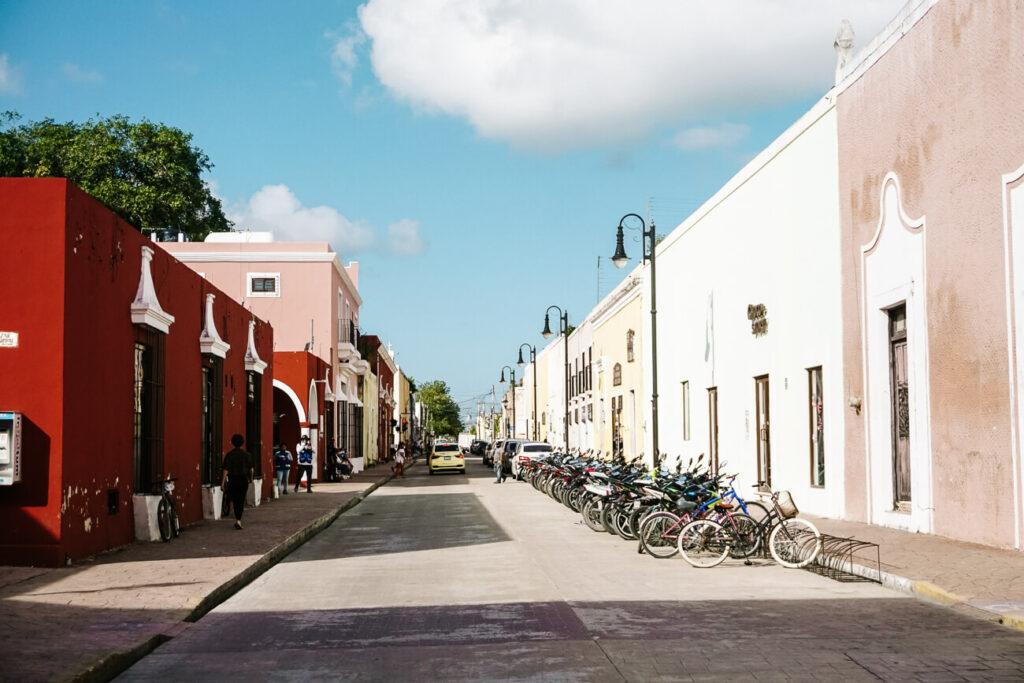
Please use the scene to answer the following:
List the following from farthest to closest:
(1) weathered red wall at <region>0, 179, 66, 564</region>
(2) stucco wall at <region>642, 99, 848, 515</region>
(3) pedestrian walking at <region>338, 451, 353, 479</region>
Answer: (3) pedestrian walking at <region>338, 451, 353, 479</region>, (2) stucco wall at <region>642, 99, 848, 515</region>, (1) weathered red wall at <region>0, 179, 66, 564</region>

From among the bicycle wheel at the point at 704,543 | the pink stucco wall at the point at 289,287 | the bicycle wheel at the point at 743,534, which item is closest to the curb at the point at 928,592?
the bicycle wheel at the point at 743,534

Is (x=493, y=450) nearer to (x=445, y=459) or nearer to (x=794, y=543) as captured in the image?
(x=445, y=459)

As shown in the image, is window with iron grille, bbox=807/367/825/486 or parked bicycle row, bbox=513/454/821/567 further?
window with iron grille, bbox=807/367/825/486

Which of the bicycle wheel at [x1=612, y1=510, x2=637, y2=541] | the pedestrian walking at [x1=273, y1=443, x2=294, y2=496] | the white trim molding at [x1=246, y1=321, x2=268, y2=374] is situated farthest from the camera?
the pedestrian walking at [x1=273, y1=443, x2=294, y2=496]

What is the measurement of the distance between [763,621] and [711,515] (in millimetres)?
4786

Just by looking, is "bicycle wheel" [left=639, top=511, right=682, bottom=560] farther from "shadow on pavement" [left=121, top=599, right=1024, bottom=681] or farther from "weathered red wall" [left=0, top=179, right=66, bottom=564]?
"weathered red wall" [left=0, top=179, right=66, bottom=564]

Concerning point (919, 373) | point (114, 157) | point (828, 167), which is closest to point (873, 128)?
point (828, 167)

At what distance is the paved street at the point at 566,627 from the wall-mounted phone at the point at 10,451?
308 cm

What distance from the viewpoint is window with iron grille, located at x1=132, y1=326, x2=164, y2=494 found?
16.6m

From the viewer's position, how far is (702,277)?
2922 cm

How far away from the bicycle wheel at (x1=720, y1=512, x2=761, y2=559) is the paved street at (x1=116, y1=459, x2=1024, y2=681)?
7.4 inches

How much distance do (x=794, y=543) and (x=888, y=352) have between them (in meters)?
5.48

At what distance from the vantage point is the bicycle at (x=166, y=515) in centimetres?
1652

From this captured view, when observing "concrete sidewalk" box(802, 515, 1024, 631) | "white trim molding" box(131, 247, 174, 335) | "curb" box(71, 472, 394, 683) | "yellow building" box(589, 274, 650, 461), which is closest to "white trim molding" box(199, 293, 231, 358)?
"white trim molding" box(131, 247, 174, 335)
